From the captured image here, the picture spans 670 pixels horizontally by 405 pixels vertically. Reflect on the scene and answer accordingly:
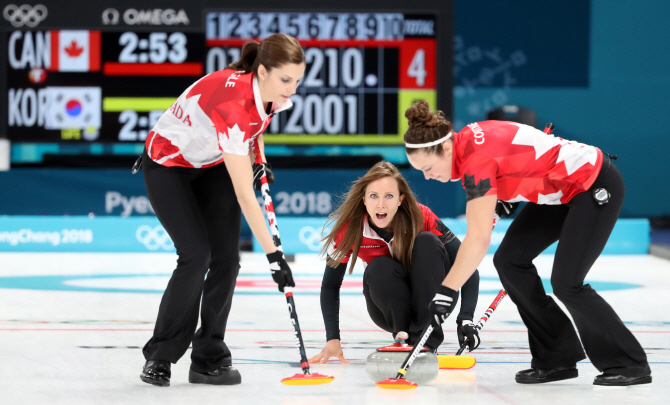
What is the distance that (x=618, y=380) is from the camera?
9.45 feet

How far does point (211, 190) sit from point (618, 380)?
1.63m

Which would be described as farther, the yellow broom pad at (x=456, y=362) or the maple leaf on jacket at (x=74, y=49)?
the maple leaf on jacket at (x=74, y=49)

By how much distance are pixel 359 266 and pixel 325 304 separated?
13.5ft

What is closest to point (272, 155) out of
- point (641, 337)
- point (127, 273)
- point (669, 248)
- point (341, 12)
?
point (341, 12)

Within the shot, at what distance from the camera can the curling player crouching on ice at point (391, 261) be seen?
3244 mm

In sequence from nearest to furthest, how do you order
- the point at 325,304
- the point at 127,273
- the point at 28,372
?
the point at 28,372 < the point at 325,304 < the point at 127,273

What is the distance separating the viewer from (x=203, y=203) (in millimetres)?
3086

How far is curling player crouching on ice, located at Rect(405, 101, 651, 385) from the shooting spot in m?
2.76

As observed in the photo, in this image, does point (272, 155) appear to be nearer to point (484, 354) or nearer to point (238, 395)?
point (484, 354)

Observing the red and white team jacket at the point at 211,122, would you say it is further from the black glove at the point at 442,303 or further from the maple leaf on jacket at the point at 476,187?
the black glove at the point at 442,303

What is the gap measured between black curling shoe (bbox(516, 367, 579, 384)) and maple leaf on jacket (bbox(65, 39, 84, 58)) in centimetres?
731

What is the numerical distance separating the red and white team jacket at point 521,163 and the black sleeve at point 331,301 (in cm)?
71

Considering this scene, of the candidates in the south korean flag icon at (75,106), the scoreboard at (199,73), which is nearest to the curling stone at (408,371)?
the scoreboard at (199,73)

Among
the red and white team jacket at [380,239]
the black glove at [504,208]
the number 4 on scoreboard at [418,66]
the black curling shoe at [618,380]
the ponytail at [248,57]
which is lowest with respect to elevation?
the black curling shoe at [618,380]
